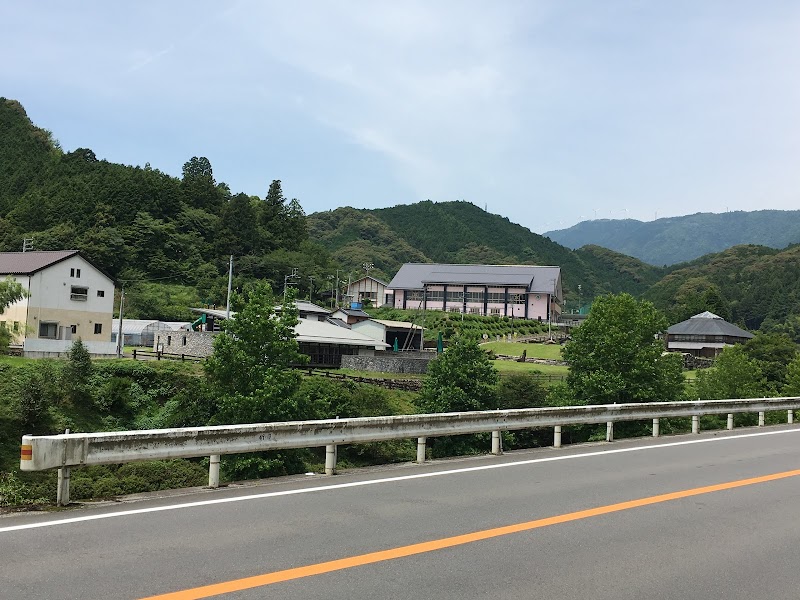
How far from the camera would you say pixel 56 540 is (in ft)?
21.2

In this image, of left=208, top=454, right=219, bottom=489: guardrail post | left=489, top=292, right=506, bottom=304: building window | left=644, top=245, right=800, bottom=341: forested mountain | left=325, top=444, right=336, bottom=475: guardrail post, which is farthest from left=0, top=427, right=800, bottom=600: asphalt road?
left=644, top=245, right=800, bottom=341: forested mountain

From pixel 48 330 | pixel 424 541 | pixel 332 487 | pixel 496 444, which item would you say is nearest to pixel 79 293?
pixel 48 330

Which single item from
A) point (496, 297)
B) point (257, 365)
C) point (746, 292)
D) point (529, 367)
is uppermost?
point (746, 292)

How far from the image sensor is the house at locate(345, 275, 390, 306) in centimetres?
13488

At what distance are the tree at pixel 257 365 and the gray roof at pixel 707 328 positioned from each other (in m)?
84.6

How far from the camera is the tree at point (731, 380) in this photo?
52.3 m

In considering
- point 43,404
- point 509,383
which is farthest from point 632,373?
point 43,404

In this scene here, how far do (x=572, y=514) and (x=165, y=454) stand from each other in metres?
4.87

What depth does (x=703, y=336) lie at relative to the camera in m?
101

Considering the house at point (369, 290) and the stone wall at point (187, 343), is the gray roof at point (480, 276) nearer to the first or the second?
the house at point (369, 290)

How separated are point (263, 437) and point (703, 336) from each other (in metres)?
101

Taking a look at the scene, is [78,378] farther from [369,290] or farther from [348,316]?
[369,290]

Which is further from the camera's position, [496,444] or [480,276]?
[480,276]

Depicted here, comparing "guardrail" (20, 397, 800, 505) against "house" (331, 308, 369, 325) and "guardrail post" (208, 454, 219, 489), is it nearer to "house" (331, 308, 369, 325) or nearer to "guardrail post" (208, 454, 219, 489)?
"guardrail post" (208, 454, 219, 489)
